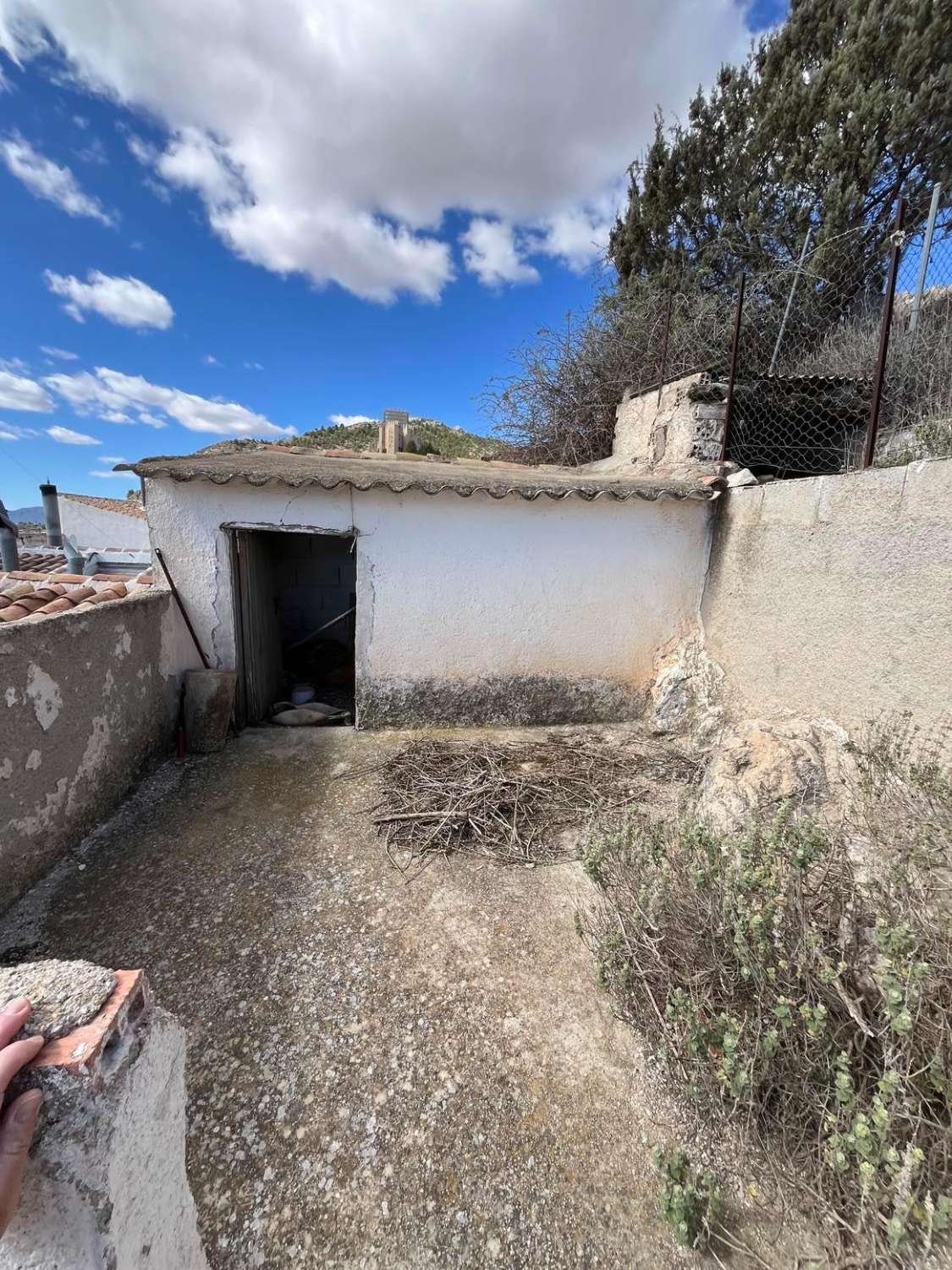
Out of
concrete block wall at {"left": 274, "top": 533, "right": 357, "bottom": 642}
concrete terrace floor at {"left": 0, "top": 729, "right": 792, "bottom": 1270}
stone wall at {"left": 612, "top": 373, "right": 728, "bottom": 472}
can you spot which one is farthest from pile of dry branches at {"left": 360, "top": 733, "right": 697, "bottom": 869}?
concrete block wall at {"left": 274, "top": 533, "right": 357, "bottom": 642}

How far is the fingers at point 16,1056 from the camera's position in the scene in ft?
3.20

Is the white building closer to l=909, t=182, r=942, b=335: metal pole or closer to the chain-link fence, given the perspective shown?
the chain-link fence

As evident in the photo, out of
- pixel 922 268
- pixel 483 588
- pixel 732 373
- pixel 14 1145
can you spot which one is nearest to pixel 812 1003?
pixel 14 1145

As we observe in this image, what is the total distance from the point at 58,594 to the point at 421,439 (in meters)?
14.2

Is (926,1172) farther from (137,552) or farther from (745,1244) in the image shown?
(137,552)

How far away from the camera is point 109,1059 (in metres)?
1.15

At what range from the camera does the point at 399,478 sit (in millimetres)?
5715

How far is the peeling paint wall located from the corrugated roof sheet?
1.41 m

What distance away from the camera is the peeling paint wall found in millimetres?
3375

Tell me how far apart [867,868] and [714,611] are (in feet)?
13.7

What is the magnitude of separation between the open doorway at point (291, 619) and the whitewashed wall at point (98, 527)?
11160 mm

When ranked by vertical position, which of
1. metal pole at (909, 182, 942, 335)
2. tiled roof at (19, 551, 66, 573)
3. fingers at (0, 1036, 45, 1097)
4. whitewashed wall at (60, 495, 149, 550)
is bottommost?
fingers at (0, 1036, 45, 1097)

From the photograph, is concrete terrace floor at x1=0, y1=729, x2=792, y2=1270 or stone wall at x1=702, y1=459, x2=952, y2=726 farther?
stone wall at x1=702, y1=459, x2=952, y2=726

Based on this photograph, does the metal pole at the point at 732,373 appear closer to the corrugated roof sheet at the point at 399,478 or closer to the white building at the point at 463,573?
the corrugated roof sheet at the point at 399,478
